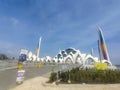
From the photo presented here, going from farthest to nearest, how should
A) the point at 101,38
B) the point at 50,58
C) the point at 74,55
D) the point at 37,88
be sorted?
the point at 50,58, the point at 74,55, the point at 101,38, the point at 37,88

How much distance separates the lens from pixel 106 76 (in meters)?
16.1

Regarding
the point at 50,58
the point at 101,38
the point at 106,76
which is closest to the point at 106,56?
the point at 101,38

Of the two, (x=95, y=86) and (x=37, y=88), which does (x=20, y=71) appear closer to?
(x=37, y=88)

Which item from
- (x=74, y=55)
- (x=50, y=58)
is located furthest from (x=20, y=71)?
(x=50, y=58)

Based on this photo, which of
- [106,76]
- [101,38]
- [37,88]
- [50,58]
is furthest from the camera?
[50,58]

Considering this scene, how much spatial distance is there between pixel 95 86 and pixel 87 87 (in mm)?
605

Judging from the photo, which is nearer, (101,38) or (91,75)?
(91,75)

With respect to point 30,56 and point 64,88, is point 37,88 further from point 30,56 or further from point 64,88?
point 30,56

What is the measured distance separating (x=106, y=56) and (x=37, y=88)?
8739cm

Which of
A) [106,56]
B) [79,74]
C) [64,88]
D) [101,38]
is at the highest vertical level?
[101,38]

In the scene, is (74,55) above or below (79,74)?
above

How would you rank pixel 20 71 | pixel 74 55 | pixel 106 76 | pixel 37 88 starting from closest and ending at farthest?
pixel 37 88 < pixel 20 71 < pixel 106 76 < pixel 74 55

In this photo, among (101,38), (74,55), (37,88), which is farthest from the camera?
(74,55)

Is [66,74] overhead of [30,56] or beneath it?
beneath
